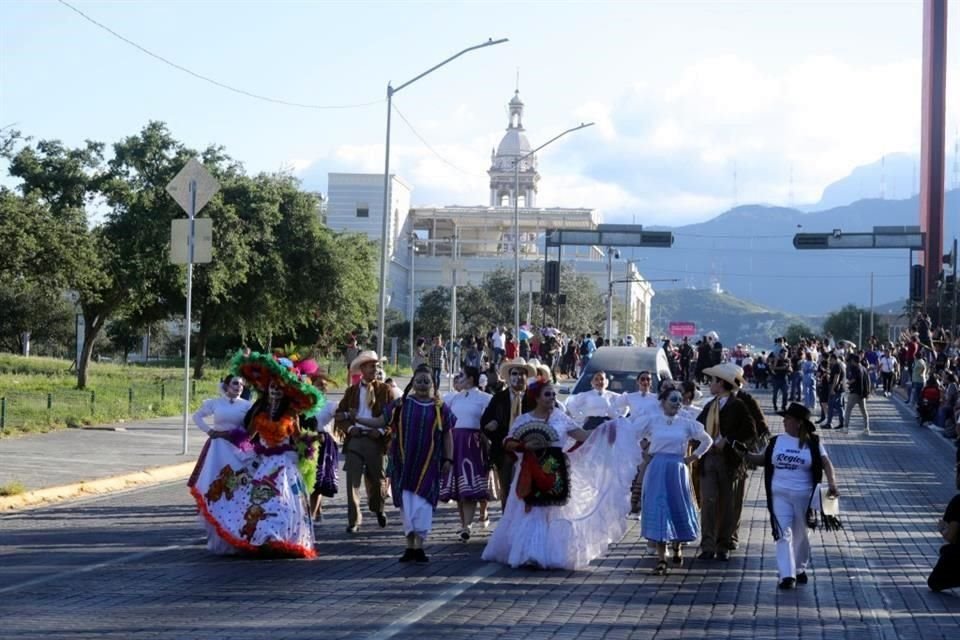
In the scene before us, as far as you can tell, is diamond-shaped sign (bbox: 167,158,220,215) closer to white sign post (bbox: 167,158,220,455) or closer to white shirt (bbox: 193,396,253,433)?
white sign post (bbox: 167,158,220,455)

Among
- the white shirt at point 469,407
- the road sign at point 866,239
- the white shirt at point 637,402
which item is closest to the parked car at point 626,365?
the white shirt at point 637,402

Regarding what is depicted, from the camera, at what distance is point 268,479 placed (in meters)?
13.2

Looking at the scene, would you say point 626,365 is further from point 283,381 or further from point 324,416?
point 283,381

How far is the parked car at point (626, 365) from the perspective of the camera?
83.4ft

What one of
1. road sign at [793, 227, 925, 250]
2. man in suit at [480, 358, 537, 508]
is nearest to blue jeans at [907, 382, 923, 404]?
man in suit at [480, 358, 537, 508]

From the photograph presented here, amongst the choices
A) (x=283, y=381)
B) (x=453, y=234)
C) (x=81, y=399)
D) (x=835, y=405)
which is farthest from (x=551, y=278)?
(x=453, y=234)

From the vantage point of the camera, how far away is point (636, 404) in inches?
672

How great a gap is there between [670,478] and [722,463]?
112cm

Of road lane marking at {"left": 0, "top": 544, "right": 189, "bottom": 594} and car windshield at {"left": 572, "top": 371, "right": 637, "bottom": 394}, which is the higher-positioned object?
car windshield at {"left": 572, "top": 371, "right": 637, "bottom": 394}

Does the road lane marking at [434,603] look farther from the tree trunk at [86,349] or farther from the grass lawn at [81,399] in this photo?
the tree trunk at [86,349]

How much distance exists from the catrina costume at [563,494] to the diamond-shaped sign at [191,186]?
11.7 meters

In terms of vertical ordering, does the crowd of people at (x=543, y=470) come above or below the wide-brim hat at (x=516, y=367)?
below

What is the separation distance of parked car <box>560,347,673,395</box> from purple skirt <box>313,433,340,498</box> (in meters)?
9.81

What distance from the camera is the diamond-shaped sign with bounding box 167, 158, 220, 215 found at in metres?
23.8
